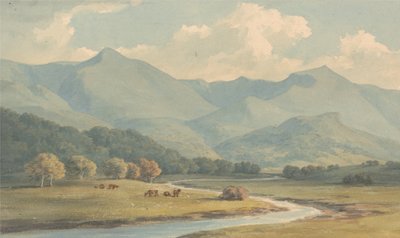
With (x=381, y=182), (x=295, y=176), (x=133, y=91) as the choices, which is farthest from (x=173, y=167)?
(x=133, y=91)

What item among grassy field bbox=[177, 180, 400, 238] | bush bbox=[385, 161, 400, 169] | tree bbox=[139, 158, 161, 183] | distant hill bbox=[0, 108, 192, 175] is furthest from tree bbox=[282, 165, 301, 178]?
tree bbox=[139, 158, 161, 183]

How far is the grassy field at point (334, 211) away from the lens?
166 ft

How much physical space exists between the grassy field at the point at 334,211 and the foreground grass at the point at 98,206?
10557 mm

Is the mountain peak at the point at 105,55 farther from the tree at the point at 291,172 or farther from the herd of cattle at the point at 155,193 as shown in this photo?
the tree at the point at 291,172

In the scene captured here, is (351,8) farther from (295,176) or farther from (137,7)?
(295,176)

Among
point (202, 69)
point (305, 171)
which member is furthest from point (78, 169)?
point (305, 171)

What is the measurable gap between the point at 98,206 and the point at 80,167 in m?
22.0

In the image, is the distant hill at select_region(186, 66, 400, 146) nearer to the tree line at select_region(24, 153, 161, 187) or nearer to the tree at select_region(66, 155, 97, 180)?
the tree line at select_region(24, 153, 161, 187)

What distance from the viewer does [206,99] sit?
148000mm

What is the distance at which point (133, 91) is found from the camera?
170 meters

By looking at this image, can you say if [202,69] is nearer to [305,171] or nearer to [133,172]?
[133,172]

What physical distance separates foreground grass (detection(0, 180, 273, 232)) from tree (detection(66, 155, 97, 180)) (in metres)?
6.92

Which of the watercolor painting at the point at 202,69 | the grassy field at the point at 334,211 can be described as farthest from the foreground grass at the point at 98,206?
the grassy field at the point at 334,211

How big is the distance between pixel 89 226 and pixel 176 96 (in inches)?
4552
